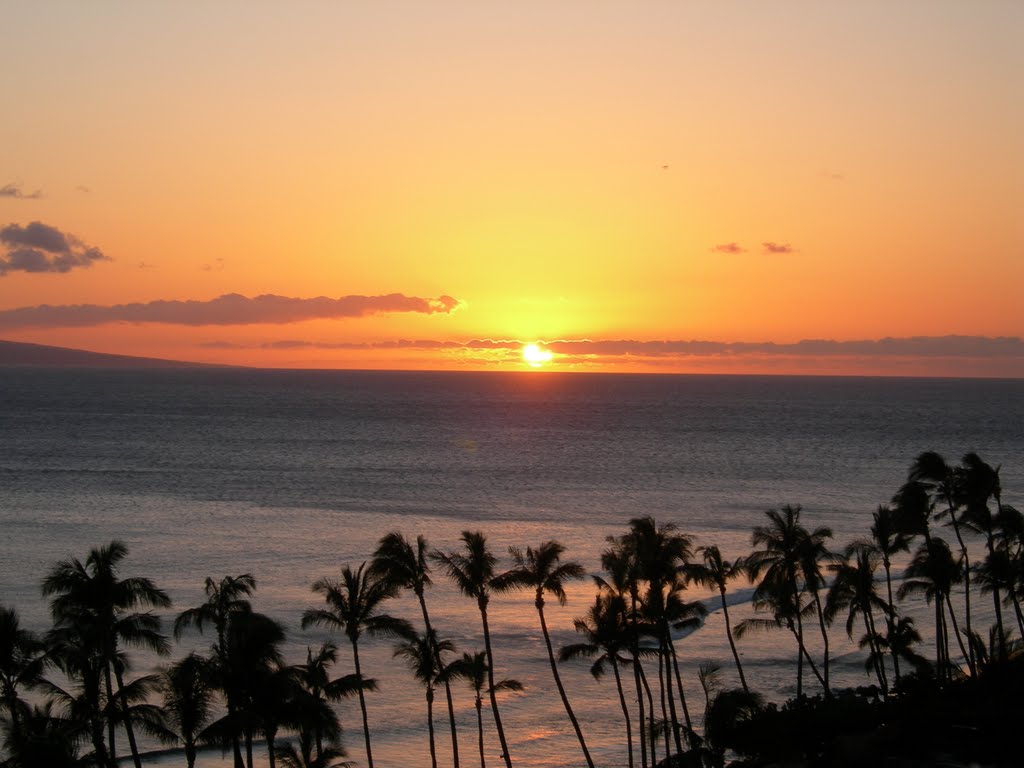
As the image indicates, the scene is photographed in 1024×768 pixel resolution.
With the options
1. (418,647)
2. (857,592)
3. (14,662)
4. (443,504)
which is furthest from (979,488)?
(443,504)

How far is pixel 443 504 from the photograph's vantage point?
9800 centimetres

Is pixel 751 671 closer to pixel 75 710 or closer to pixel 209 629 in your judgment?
pixel 209 629

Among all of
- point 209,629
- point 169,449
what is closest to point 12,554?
point 209,629

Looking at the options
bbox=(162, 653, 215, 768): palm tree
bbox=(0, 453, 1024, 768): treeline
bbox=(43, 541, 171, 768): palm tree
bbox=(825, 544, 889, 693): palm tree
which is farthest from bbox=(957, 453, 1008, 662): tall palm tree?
bbox=(43, 541, 171, 768): palm tree

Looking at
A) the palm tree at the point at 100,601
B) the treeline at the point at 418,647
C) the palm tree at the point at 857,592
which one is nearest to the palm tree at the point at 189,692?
the treeline at the point at 418,647

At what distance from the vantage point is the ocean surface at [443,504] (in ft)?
155

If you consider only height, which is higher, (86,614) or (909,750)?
(86,614)

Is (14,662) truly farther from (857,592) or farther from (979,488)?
(979,488)

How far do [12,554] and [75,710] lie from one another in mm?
47184

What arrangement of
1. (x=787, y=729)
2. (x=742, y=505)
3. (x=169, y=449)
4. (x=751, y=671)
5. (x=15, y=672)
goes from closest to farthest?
(x=15, y=672), (x=787, y=729), (x=751, y=671), (x=742, y=505), (x=169, y=449)

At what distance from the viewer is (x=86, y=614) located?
28.6m

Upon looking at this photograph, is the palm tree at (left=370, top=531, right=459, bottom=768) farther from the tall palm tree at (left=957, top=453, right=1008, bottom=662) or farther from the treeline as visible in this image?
the tall palm tree at (left=957, top=453, right=1008, bottom=662)

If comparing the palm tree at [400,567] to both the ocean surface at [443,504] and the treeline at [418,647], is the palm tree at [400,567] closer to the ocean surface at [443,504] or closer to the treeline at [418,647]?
the treeline at [418,647]

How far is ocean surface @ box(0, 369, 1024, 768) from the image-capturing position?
47.2m
